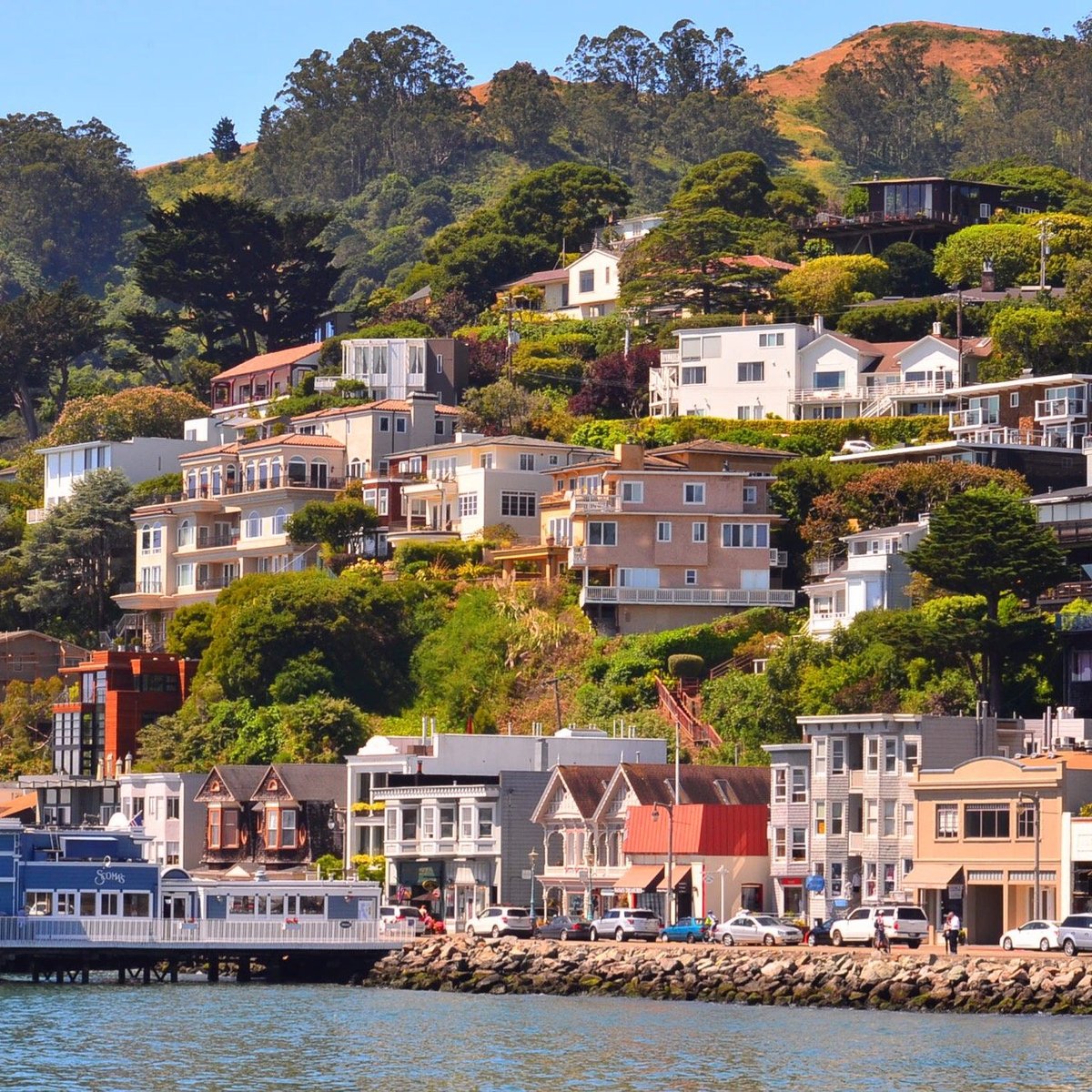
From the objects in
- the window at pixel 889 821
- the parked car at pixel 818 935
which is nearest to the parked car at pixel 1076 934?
the parked car at pixel 818 935

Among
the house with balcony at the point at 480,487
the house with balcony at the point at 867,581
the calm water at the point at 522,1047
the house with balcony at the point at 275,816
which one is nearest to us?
the calm water at the point at 522,1047

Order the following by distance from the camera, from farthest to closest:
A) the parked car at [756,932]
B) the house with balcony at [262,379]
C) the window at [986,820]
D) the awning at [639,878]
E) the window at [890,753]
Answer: the house with balcony at [262,379], the awning at [639,878], the window at [890,753], the window at [986,820], the parked car at [756,932]

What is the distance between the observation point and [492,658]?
335 ft

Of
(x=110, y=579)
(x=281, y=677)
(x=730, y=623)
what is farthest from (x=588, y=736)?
(x=110, y=579)

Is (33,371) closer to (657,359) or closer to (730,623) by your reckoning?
(657,359)

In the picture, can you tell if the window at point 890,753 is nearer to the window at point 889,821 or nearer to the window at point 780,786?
the window at point 889,821

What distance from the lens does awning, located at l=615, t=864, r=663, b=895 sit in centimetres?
8381

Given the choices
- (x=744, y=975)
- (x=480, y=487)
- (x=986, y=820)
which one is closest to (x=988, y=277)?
(x=480, y=487)

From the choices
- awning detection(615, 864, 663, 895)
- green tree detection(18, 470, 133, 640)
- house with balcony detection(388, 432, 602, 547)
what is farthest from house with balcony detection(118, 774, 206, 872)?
green tree detection(18, 470, 133, 640)

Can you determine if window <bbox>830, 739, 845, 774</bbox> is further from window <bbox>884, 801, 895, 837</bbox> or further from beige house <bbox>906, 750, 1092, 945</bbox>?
beige house <bbox>906, 750, 1092, 945</bbox>

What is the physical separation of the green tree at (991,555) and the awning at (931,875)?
10.5 metres

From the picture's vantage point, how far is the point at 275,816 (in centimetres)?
9706

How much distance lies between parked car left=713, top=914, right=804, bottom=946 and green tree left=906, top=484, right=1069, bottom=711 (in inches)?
555

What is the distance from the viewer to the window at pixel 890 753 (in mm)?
79250
